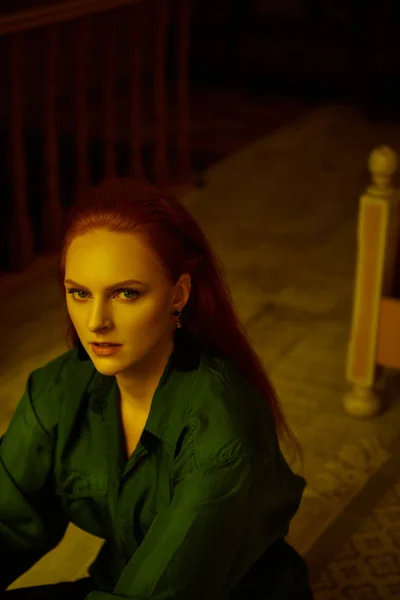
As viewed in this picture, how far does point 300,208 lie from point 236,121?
1.32 m

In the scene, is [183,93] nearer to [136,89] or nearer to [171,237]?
[136,89]

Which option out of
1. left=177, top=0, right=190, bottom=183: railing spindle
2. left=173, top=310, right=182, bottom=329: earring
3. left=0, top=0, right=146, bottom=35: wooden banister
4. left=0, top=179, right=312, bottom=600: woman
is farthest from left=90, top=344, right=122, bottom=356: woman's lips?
left=177, top=0, right=190, bottom=183: railing spindle

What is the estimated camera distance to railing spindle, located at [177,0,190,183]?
407 cm

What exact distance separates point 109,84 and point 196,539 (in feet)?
9.18

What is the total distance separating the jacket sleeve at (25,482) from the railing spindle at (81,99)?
230cm

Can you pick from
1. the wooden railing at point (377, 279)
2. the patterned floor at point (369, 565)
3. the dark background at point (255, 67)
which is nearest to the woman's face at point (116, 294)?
the patterned floor at point (369, 565)

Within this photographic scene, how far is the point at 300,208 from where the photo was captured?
4.05m

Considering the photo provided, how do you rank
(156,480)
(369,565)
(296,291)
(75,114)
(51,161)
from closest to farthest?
(156,480)
(369,565)
(296,291)
(51,161)
(75,114)

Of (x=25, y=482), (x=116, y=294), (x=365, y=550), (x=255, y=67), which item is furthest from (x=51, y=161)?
(x=255, y=67)

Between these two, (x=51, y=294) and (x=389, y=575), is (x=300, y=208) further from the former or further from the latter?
(x=389, y=575)

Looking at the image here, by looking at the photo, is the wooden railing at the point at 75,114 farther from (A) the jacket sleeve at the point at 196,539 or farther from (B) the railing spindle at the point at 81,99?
(A) the jacket sleeve at the point at 196,539

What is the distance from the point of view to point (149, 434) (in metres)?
1.23

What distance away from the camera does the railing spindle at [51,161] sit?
3299mm

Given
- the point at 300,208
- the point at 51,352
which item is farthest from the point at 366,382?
the point at 300,208
